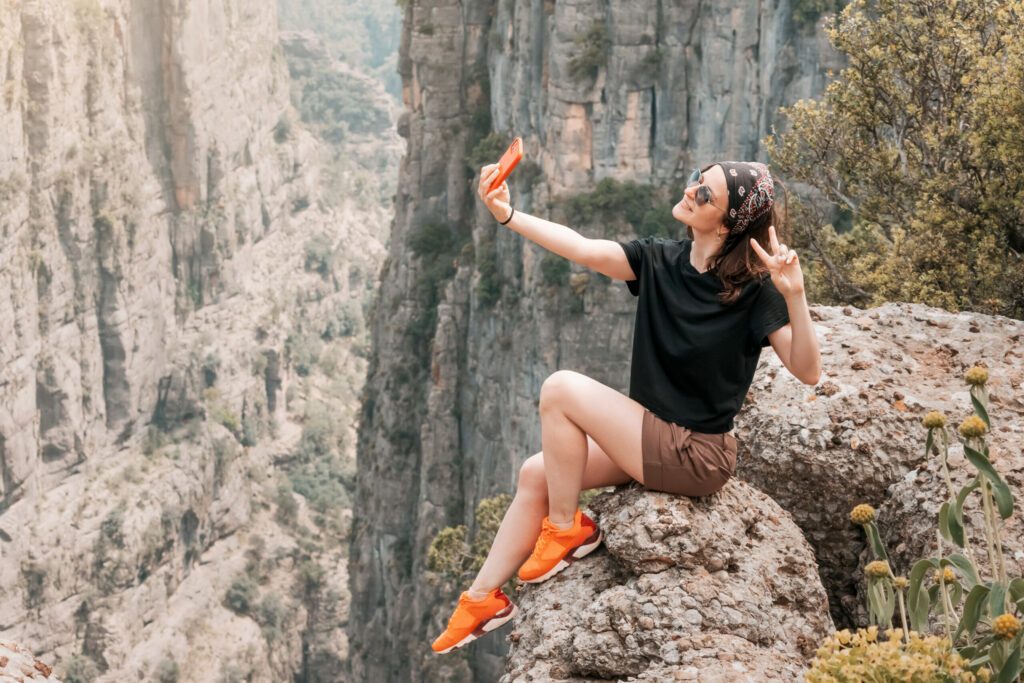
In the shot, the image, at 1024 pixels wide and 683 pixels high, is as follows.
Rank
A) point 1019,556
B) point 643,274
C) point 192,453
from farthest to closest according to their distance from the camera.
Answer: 1. point 192,453
2. point 643,274
3. point 1019,556

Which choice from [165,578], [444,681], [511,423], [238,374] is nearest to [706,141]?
[511,423]

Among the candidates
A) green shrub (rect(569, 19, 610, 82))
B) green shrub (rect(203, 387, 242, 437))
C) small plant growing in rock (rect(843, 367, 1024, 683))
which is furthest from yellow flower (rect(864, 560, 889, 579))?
green shrub (rect(203, 387, 242, 437))

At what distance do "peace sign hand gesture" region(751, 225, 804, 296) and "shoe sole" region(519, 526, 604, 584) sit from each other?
166 centimetres

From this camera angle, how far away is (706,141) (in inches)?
1647

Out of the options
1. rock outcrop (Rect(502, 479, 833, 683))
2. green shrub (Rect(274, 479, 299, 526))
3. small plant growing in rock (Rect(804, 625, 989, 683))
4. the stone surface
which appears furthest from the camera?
green shrub (Rect(274, 479, 299, 526))

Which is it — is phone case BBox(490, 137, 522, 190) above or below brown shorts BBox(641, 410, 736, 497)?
above

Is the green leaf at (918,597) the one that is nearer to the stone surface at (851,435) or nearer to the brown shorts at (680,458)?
the brown shorts at (680,458)

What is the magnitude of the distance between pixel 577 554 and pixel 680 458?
775mm

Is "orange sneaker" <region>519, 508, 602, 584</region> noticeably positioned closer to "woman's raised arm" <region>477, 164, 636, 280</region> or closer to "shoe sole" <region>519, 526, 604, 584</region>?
"shoe sole" <region>519, 526, 604, 584</region>

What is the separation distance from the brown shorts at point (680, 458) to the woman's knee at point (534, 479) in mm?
537

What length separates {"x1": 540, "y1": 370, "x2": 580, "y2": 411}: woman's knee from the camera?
5969 mm

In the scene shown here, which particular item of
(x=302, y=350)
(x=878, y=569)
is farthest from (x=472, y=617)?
(x=302, y=350)

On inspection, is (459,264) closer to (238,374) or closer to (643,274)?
(238,374)

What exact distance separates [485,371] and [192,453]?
101 ft
